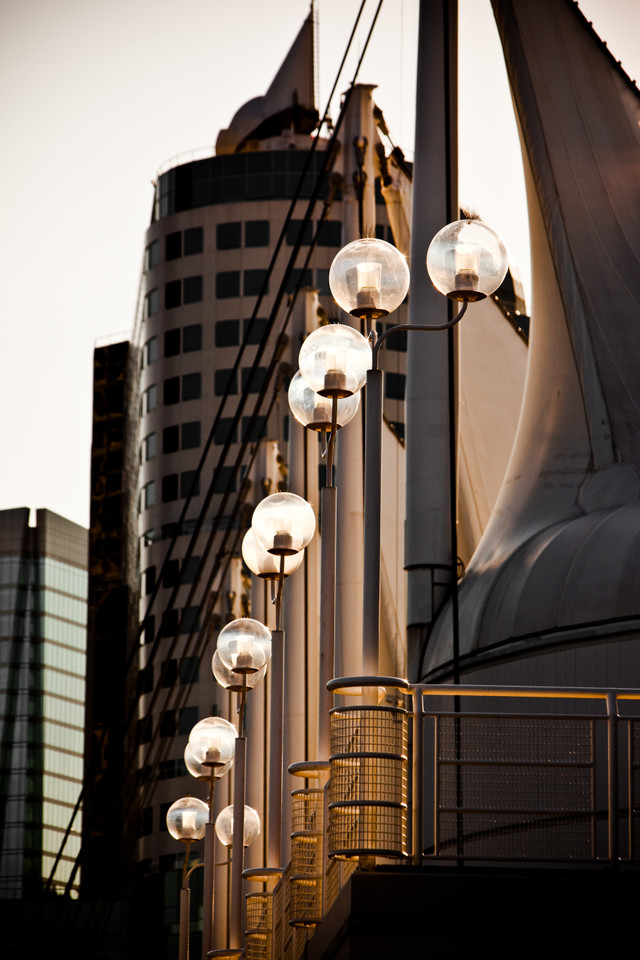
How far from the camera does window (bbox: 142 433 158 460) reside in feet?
307

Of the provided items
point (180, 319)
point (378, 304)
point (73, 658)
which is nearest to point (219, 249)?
point (180, 319)

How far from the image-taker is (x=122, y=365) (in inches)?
3989

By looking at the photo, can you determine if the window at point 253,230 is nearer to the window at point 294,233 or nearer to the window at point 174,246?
the window at point 294,233

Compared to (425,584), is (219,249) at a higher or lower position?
higher

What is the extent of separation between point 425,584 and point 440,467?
6.58 feet

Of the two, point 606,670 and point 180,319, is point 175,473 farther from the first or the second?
point 606,670

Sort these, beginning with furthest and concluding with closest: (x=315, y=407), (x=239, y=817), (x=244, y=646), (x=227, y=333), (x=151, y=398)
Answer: (x=151, y=398)
(x=227, y=333)
(x=244, y=646)
(x=239, y=817)
(x=315, y=407)

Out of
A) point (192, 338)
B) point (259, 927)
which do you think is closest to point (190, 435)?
point (192, 338)

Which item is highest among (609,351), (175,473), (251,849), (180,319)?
(180,319)

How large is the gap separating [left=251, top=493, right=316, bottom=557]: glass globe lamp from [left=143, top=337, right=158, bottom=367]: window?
79.0 metres

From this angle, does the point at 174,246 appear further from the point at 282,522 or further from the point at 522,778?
the point at 522,778

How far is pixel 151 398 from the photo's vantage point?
3706 inches

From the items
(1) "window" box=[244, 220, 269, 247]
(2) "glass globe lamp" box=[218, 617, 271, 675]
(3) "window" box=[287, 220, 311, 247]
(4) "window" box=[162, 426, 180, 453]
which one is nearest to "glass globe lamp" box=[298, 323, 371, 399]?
(2) "glass globe lamp" box=[218, 617, 271, 675]

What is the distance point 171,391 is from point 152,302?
5424mm
